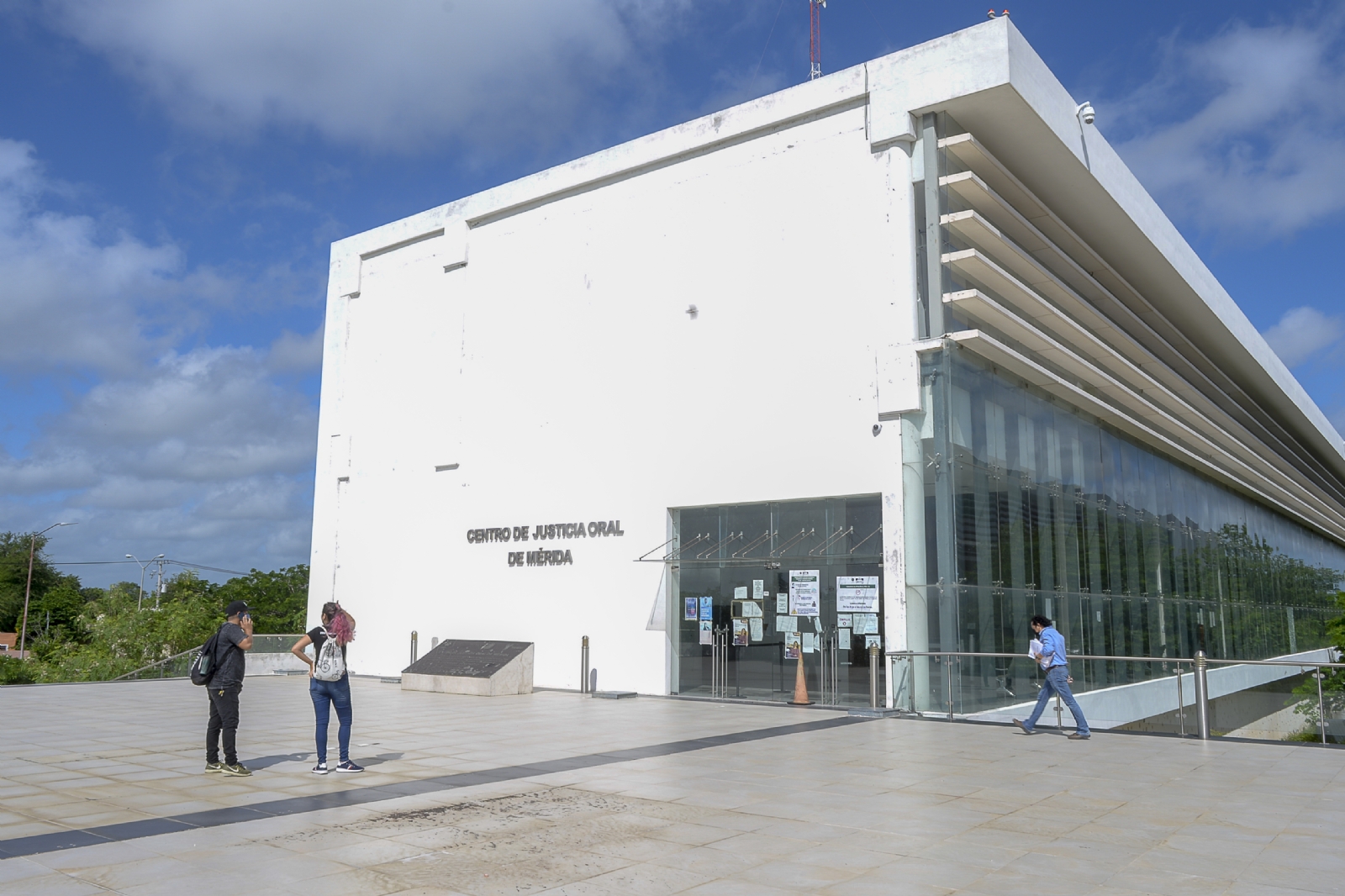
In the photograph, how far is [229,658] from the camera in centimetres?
1108

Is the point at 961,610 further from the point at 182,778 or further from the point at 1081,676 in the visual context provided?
the point at 182,778

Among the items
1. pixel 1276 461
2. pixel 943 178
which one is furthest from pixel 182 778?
pixel 1276 461

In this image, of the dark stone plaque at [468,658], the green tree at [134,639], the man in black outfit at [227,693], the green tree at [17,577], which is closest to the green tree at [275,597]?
the green tree at [134,639]

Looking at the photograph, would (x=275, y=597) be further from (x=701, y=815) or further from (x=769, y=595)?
(x=701, y=815)

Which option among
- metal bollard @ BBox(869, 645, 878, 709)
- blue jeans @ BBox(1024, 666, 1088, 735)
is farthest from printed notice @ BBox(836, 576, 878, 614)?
blue jeans @ BBox(1024, 666, 1088, 735)

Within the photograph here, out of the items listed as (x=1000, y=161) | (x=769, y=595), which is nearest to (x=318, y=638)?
(x=769, y=595)

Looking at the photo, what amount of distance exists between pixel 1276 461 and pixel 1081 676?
30101 millimetres

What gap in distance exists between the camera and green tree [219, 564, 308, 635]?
201ft

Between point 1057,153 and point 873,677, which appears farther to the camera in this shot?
point 1057,153

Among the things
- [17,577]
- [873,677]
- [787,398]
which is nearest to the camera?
[873,677]

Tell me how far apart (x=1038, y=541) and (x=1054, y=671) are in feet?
24.6

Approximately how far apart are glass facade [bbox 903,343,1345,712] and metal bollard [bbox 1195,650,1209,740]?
9.45ft

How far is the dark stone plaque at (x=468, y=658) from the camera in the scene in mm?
22875

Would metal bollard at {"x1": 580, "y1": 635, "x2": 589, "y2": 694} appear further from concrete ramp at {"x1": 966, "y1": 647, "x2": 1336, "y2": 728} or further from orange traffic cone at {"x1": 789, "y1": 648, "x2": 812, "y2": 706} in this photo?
concrete ramp at {"x1": 966, "y1": 647, "x2": 1336, "y2": 728}
